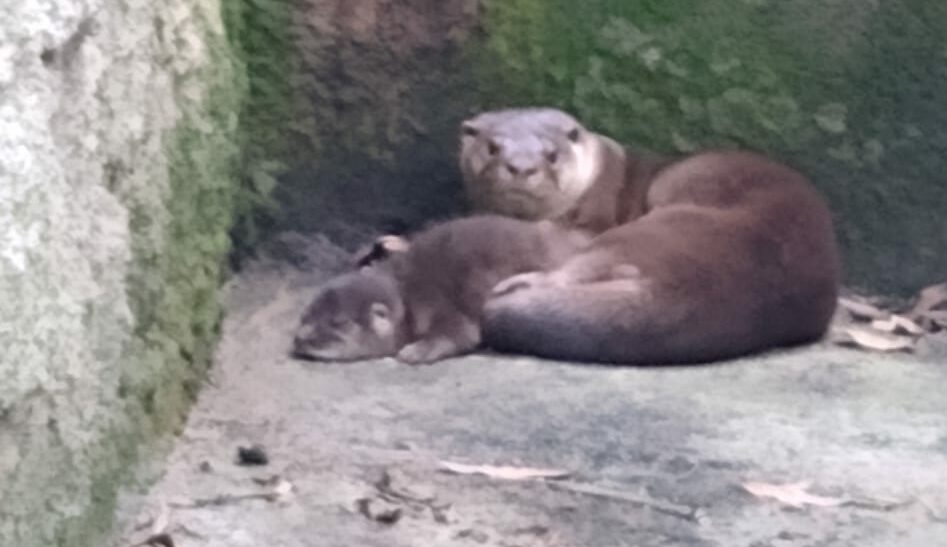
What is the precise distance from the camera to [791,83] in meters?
3.55

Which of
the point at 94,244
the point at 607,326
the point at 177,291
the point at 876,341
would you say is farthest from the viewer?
the point at 876,341

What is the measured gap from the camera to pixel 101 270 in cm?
182

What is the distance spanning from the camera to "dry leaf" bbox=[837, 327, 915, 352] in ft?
10.6

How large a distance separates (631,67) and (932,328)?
97cm

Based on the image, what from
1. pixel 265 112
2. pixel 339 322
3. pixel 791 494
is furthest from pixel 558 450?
pixel 265 112

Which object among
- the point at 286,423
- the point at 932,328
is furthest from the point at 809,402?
the point at 286,423

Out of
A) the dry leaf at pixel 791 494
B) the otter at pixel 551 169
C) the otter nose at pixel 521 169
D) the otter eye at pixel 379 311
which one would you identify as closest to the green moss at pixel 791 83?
the otter at pixel 551 169

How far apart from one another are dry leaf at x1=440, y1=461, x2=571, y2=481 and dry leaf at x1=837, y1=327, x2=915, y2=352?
3.79ft

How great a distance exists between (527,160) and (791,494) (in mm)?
1422

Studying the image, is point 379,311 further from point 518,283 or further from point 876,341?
point 876,341

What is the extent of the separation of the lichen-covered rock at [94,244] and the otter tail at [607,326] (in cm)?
67

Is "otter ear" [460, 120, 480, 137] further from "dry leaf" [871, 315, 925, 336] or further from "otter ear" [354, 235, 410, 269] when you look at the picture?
"dry leaf" [871, 315, 925, 336]

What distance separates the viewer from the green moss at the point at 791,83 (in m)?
3.51

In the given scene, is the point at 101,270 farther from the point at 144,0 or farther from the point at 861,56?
the point at 861,56
